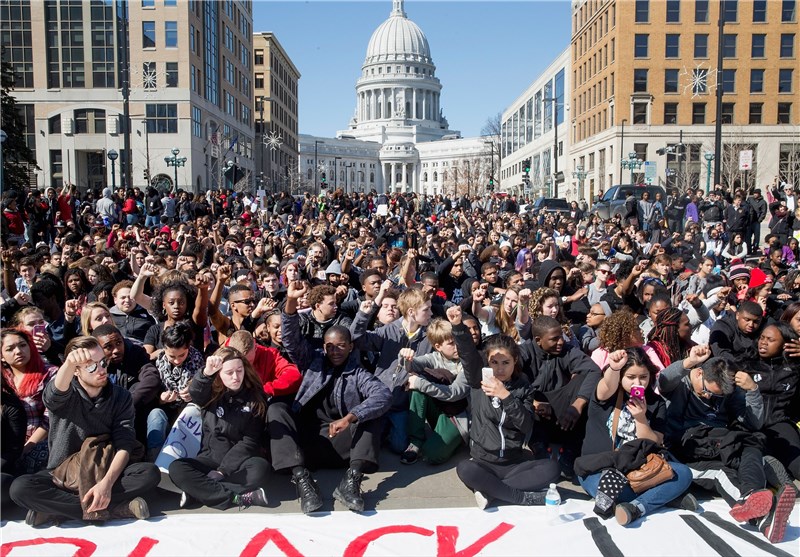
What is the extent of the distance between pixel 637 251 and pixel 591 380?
9081 mm

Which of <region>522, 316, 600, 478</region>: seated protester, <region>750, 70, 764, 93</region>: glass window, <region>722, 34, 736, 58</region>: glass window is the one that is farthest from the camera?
<region>750, 70, 764, 93</region>: glass window

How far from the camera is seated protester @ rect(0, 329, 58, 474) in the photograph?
17.4ft

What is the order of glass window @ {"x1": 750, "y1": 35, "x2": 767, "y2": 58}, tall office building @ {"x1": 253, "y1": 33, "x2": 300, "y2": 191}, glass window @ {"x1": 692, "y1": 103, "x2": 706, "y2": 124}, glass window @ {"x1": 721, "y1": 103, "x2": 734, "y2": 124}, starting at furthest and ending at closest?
1. tall office building @ {"x1": 253, "y1": 33, "x2": 300, "y2": 191}
2. glass window @ {"x1": 692, "y1": 103, "x2": 706, "y2": 124}
3. glass window @ {"x1": 721, "y1": 103, "x2": 734, "y2": 124}
4. glass window @ {"x1": 750, "y1": 35, "x2": 767, "y2": 58}

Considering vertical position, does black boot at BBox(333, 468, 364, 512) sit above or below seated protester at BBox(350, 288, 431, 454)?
below

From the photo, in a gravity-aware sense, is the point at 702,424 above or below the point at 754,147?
below

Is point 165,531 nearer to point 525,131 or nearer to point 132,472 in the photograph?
point 132,472

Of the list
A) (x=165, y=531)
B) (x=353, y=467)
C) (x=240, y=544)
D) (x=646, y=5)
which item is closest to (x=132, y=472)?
(x=165, y=531)

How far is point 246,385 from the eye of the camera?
557 centimetres

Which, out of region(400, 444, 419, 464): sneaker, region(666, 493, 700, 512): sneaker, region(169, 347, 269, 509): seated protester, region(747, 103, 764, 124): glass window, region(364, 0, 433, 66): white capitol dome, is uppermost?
region(364, 0, 433, 66): white capitol dome

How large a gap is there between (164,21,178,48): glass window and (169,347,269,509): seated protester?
1969 inches

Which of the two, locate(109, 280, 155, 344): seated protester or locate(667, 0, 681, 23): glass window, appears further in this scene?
locate(667, 0, 681, 23): glass window

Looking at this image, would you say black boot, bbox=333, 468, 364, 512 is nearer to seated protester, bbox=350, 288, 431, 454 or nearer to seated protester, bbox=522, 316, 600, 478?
seated protester, bbox=350, 288, 431, 454

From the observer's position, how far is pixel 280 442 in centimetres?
562

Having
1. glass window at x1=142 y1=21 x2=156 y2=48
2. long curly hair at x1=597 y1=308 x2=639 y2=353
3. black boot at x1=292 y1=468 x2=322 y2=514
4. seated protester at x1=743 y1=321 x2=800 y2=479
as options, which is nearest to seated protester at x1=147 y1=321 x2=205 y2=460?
black boot at x1=292 y1=468 x2=322 y2=514
